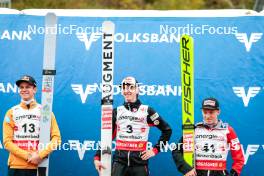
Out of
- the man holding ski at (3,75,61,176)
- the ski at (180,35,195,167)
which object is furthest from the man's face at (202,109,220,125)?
the man holding ski at (3,75,61,176)

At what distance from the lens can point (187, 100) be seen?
20.9 ft

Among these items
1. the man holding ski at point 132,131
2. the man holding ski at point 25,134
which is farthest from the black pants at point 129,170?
the man holding ski at point 25,134

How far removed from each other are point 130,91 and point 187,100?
655mm

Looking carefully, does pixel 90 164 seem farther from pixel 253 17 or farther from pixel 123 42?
pixel 253 17

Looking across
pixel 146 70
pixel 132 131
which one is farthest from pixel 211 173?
pixel 146 70

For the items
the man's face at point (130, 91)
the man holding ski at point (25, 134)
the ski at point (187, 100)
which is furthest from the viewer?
the man's face at point (130, 91)

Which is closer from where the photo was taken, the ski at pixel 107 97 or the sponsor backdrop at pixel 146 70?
the ski at pixel 107 97

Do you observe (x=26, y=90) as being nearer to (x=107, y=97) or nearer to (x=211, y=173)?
(x=107, y=97)

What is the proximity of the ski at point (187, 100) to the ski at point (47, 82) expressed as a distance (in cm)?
137

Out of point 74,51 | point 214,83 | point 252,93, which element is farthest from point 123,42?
point 252,93

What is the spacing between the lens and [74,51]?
7.53 metres

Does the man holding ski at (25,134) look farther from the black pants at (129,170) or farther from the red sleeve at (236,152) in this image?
the red sleeve at (236,152)

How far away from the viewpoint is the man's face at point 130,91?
661cm

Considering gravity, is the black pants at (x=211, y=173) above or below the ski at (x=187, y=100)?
below
